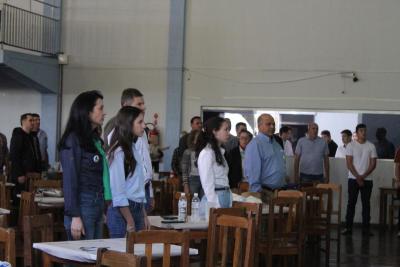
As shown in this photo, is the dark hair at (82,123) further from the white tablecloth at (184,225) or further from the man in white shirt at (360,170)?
the man in white shirt at (360,170)

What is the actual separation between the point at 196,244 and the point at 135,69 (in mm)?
8573

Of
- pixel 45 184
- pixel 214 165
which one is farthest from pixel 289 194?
pixel 45 184

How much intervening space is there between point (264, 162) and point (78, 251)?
173 inches

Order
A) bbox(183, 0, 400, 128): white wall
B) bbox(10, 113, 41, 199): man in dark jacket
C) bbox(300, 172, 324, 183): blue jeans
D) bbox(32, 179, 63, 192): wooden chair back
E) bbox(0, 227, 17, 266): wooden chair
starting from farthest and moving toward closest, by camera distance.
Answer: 1. bbox(183, 0, 400, 128): white wall
2. bbox(300, 172, 324, 183): blue jeans
3. bbox(10, 113, 41, 199): man in dark jacket
4. bbox(32, 179, 63, 192): wooden chair back
5. bbox(0, 227, 17, 266): wooden chair

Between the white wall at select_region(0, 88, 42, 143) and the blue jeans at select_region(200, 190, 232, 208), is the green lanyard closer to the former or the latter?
the blue jeans at select_region(200, 190, 232, 208)

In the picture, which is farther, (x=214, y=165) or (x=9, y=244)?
(x=214, y=165)

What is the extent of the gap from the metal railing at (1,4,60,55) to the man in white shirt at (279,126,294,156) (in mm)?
4702

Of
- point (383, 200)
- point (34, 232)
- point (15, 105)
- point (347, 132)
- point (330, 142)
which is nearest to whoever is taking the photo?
point (34, 232)

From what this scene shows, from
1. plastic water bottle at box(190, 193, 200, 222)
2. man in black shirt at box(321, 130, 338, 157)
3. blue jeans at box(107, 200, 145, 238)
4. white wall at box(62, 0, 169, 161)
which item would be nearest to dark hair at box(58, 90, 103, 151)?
blue jeans at box(107, 200, 145, 238)

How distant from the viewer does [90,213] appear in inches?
196

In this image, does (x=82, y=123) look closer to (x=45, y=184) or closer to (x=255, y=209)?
(x=255, y=209)

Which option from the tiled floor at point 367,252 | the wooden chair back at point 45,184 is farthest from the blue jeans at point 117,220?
the tiled floor at point 367,252

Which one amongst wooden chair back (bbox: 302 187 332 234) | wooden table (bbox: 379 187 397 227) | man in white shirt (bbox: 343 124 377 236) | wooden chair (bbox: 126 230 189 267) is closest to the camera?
wooden chair (bbox: 126 230 189 267)

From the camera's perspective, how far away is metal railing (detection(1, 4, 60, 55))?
46.6 feet
